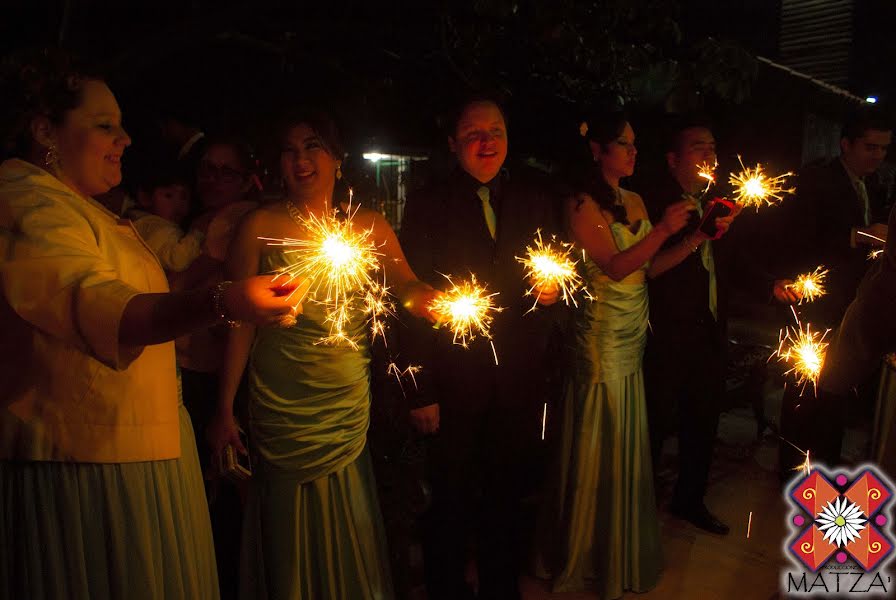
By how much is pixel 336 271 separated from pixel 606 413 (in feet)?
6.03

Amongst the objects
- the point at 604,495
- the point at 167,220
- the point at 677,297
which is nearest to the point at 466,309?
the point at 604,495

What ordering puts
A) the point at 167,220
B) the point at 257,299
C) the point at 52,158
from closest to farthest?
1. the point at 257,299
2. the point at 52,158
3. the point at 167,220

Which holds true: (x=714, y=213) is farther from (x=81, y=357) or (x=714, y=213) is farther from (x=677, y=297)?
(x=81, y=357)

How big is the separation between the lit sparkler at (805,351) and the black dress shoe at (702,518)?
3.83 ft

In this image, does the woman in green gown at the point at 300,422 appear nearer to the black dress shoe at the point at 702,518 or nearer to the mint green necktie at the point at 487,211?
the mint green necktie at the point at 487,211

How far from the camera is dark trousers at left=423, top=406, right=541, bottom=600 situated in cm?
343

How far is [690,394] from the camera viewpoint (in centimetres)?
464

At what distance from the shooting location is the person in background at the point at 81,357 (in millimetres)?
1720

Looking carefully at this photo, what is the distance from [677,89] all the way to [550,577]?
3.45 metres

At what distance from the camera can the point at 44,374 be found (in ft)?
6.34

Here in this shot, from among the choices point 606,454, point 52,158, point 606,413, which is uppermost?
point 52,158

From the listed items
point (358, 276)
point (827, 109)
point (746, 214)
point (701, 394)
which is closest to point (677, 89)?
point (746, 214)

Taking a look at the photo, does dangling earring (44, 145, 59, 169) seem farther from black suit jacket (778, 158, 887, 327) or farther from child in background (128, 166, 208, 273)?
black suit jacket (778, 158, 887, 327)

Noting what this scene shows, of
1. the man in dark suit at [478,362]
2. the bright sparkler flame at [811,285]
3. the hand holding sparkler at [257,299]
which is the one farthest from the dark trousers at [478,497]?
the bright sparkler flame at [811,285]
